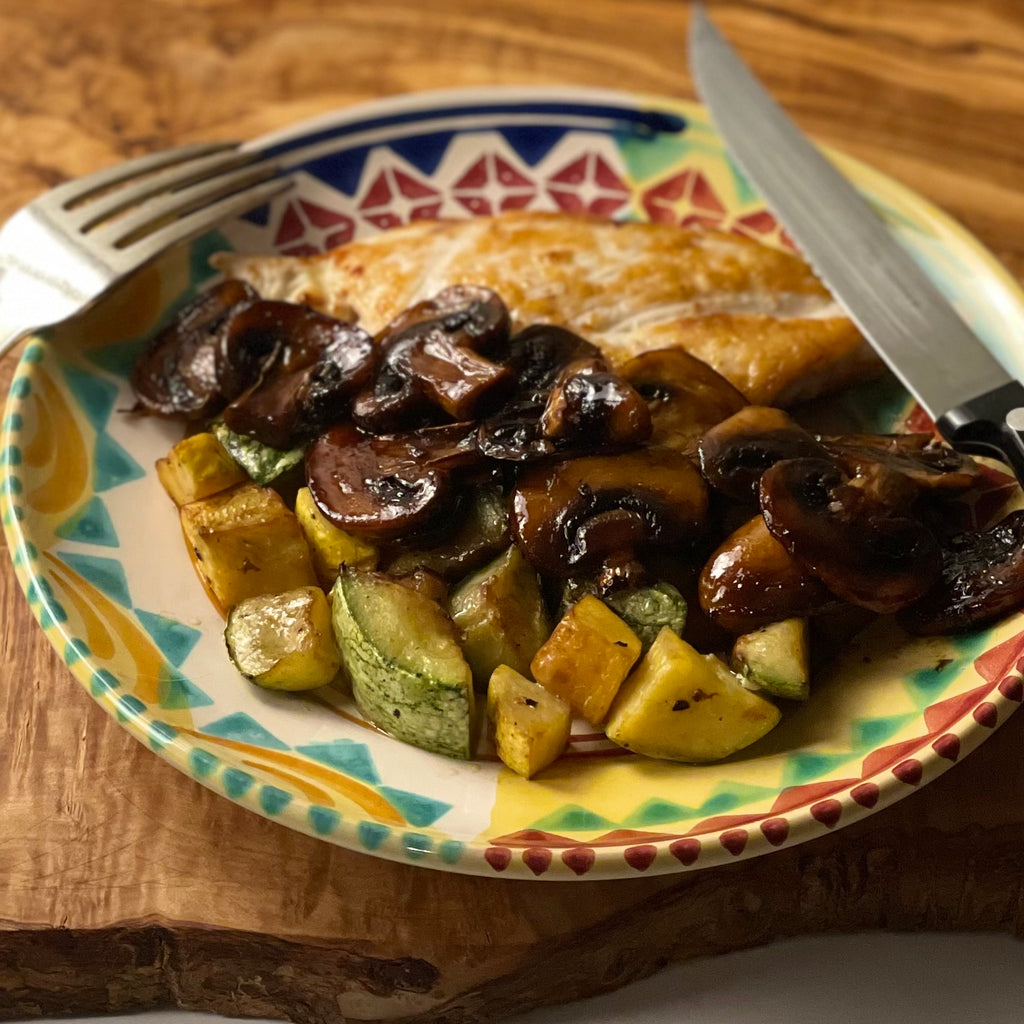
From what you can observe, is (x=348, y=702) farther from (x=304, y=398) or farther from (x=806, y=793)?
(x=806, y=793)

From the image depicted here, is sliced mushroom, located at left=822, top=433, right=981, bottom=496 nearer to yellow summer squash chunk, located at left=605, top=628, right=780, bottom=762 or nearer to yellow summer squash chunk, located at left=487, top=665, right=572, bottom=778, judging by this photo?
yellow summer squash chunk, located at left=605, top=628, right=780, bottom=762

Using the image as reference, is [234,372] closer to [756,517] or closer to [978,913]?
[756,517]

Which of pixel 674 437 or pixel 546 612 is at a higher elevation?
pixel 674 437

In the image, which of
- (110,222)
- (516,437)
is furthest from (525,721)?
(110,222)

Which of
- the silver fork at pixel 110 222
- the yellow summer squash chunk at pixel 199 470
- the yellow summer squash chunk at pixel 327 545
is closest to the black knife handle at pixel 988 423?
the yellow summer squash chunk at pixel 327 545

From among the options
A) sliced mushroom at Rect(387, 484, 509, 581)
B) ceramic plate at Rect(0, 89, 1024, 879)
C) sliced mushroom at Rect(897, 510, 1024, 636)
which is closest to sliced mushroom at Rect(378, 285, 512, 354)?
sliced mushroom at Rect(387, 484, 509, 581)

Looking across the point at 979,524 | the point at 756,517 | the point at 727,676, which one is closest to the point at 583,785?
the point at 727,676
